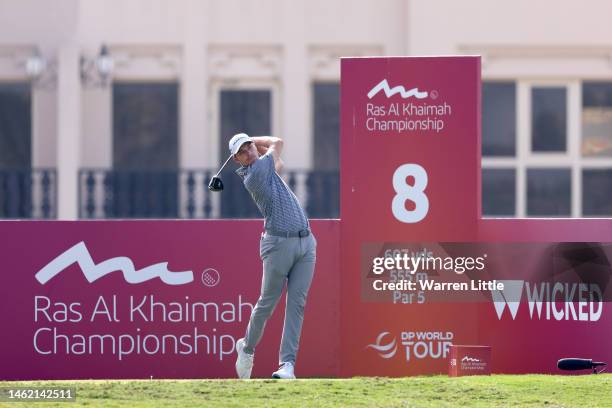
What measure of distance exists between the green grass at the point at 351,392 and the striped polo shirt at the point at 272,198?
1321 millimetres

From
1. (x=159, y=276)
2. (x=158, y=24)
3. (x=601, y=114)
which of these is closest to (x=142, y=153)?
(x=158, y=24)

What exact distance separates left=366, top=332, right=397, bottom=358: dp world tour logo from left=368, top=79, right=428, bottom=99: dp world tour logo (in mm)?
1941

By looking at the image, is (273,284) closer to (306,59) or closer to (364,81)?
(364,81)

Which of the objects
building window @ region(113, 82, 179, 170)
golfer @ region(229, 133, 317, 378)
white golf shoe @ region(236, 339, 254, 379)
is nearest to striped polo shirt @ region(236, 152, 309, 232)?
golfer @ region(229, 133, 317, 378)

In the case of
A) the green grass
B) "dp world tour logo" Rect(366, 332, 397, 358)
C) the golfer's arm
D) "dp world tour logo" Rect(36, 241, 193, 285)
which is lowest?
the green grass

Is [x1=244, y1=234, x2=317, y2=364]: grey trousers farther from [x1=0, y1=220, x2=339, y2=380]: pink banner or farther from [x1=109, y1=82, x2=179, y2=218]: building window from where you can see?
[x1=109, y1=82, x2=179, y2=218]: building window

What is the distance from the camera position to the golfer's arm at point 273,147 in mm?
11914

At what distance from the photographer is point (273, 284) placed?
11867mm

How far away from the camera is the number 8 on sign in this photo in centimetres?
1303

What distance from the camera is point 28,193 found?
2377 cm

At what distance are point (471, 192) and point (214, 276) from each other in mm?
2194

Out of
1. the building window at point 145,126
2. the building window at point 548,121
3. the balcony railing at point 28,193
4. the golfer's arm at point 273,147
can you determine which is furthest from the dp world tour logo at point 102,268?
the building window at point 548,121

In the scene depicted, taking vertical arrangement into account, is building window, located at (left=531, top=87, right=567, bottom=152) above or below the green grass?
above

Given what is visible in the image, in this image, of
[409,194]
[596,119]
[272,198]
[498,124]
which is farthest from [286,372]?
[596,119]
